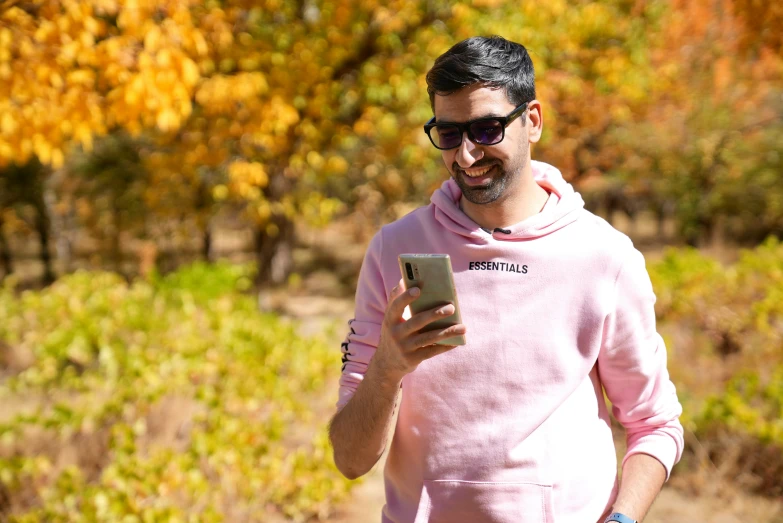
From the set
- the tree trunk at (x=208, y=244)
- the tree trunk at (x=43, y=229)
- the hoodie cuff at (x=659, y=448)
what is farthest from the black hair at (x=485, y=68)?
the tree trunk at (x=43, y=229)

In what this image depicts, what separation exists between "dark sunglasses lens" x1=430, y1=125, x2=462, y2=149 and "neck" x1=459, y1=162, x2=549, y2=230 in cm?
15

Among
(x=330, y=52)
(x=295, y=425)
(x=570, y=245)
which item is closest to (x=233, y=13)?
(x=330, y=52)

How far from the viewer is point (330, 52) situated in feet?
30.7

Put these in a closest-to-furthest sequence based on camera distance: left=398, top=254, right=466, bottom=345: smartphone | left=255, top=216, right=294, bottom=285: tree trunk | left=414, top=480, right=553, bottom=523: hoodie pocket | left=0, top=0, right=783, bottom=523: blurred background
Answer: left=398, top=254, right=466, bottom=345: smartphone
left=414, top=480, right=553, bottom=523: hoodie pocket
left=0, top=0, right=783, bottom=523: blurred background
left=255, top=216, right=294, bottom=285: tree trunk

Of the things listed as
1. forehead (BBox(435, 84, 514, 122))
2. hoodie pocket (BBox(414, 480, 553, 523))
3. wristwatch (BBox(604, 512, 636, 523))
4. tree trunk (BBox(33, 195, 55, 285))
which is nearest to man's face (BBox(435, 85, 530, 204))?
forehead (BBox(435, 84, 514, 122))

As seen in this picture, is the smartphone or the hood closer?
the smartphone

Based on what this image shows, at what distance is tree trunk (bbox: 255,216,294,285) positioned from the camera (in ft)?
39.8

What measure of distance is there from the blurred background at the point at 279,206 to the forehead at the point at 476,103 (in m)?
0.70

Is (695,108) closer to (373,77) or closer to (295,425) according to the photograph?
(373,77)

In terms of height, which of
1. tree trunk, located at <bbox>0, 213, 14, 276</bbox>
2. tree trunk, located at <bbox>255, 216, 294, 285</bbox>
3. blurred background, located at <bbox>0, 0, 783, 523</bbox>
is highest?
blurred background, located at <bbox>0, 0, 783, 523</bbox>

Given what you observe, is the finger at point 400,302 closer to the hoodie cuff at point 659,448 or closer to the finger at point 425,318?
the finger at point 425,318

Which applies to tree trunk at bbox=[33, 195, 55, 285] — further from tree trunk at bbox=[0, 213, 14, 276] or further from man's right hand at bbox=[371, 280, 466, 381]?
man's right hand at bbox=[371, 280, 466, 381]

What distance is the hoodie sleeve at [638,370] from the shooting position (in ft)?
5.16

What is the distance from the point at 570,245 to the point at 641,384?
0.36 metres
